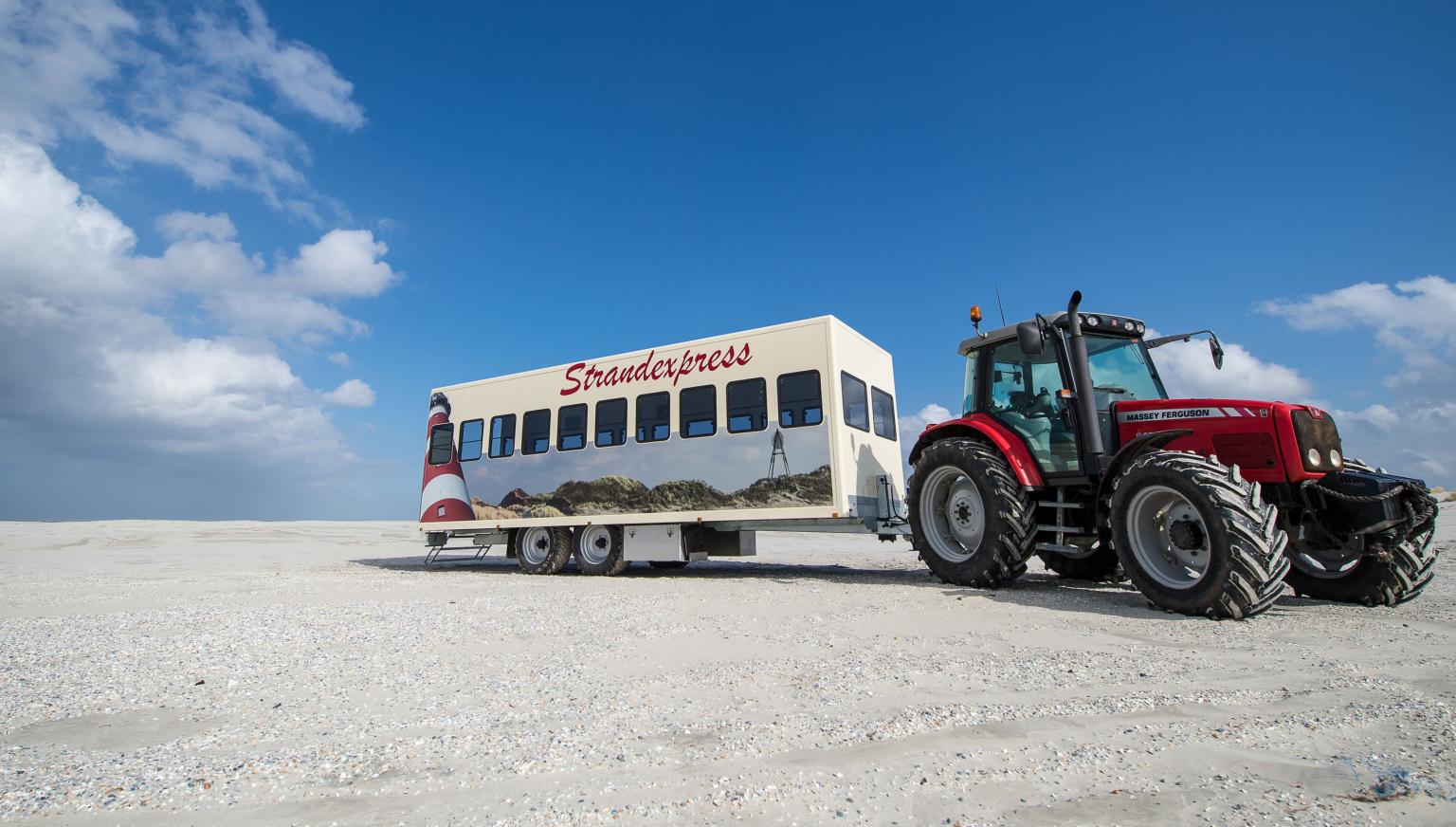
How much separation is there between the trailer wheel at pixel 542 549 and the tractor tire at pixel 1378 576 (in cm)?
991

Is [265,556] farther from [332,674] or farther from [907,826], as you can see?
[907,826]

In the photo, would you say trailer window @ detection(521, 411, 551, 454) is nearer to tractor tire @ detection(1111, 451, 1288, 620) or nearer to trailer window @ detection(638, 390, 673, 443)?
trailer window @ detection(638, 390, 673, 443)

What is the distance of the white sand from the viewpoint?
246cm

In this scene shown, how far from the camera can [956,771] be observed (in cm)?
264

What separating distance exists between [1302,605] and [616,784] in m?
7.18

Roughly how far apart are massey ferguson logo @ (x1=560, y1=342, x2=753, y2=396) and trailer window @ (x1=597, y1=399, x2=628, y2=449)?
0.35 m

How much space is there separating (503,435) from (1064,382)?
9.47m

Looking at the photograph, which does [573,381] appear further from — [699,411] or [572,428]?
[699,411]

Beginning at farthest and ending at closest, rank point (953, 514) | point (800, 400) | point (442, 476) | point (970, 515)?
point (442, 476)
point (800, 400)
point (953, 514)
point (970, 515)

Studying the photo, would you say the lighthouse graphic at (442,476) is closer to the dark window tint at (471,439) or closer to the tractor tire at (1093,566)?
the dark window tint at (471,439)

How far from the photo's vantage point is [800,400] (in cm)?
997

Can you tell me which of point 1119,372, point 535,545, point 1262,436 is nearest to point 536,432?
point 535,545

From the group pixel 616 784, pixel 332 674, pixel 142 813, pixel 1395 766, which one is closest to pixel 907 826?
pixel 616 784

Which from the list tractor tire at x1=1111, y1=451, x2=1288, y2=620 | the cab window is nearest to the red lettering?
the cab window
